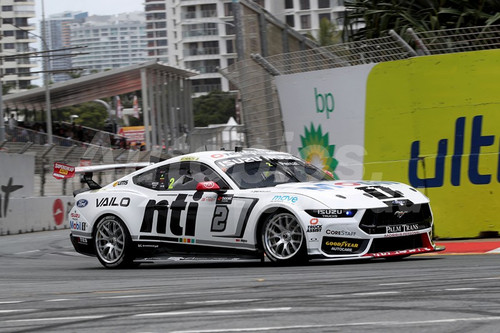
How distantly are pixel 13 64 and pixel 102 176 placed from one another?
153376mm

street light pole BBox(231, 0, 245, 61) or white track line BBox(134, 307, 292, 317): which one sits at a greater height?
street light pole BBox(231, 0, 245, 61)

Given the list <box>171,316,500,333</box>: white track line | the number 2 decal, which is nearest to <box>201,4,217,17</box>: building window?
the number 2 decal

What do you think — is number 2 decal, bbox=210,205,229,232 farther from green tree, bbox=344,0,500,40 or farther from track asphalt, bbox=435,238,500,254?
green tree, bbox=344,0,500,40

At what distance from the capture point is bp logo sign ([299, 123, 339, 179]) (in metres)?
13.8

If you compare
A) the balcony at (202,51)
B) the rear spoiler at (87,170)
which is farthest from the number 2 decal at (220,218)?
the balcony at (202,51)

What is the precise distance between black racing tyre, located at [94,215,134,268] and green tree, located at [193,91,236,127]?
81514 mm

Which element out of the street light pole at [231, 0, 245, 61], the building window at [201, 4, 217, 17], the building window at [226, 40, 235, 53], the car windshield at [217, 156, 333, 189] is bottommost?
the car windshield at [217, 156, 333, 189]

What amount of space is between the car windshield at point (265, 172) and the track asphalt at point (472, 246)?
175 centimetres

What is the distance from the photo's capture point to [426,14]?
18.7 meters

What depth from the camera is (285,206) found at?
952cm

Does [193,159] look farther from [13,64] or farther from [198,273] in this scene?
[13,64]

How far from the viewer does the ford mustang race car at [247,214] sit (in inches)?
365

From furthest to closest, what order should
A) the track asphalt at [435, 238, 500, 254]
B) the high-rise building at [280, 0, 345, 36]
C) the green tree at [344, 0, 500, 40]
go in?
1. the high-rise building at [280, 0, 345, 36]
2. the green tree at [344, 0, 500, 40]
3. the track asphalt at [435, 238, 500, 254]

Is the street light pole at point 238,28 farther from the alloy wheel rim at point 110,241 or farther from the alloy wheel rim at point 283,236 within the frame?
the alloy wheel rim at point 283,236
